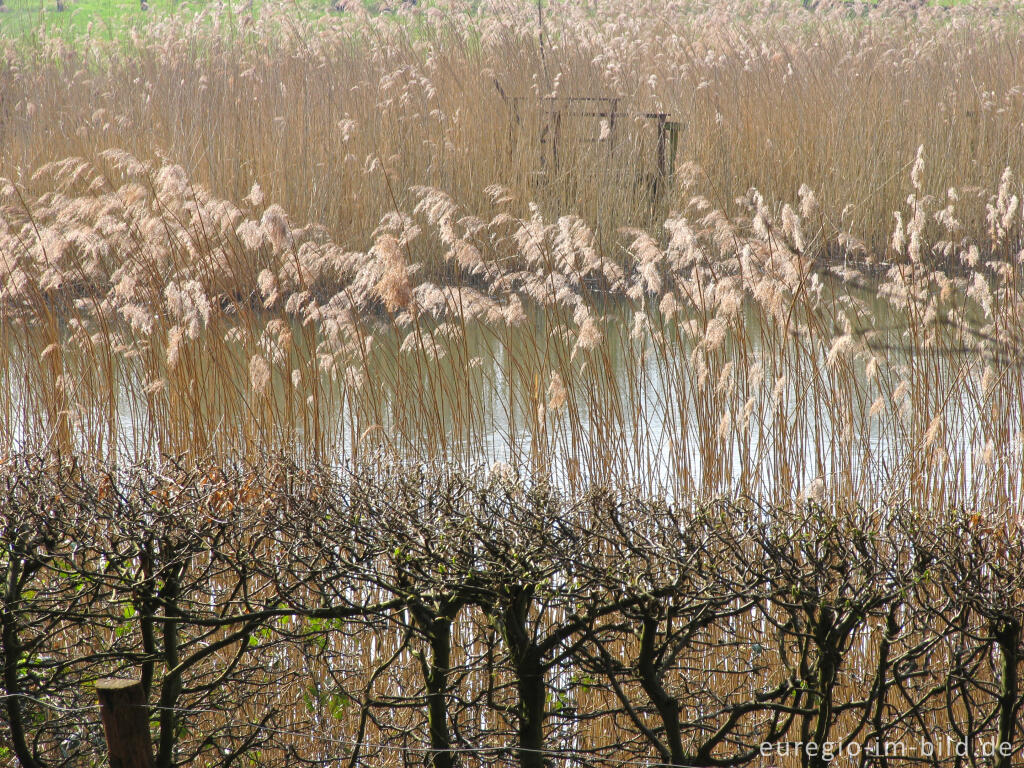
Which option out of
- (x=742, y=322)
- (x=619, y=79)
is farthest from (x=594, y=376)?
(x=619, y=79)

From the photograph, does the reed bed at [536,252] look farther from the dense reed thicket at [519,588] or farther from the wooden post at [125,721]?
the wooden post at [125,721]

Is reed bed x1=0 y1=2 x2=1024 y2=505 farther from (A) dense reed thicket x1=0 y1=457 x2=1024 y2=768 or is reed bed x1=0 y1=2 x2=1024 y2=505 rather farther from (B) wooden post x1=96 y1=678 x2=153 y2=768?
(B) wooden post x1=96 y1=678 x2=153 y2=768

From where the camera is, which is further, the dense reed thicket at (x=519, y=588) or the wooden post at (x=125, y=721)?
the dense reed thicket at (x=519, y=588)

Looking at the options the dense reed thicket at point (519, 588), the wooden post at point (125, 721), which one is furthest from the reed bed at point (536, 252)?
the wooden post at point (125, 721)

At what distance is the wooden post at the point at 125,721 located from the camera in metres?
1.12

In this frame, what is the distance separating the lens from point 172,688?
53.5 inches

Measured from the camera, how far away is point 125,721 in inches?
44.5

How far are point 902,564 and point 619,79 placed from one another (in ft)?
18.3

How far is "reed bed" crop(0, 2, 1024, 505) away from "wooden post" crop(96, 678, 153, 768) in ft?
2.45

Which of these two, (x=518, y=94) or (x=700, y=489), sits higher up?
(x=518, y=94)

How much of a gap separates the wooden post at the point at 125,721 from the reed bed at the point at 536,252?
75 centimetres

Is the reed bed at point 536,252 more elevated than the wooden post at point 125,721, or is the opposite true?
the reed bed at point 536,252

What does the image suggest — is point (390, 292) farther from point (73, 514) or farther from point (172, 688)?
point (172, 688)

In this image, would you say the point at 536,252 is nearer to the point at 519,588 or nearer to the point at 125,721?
the point at 519,588
